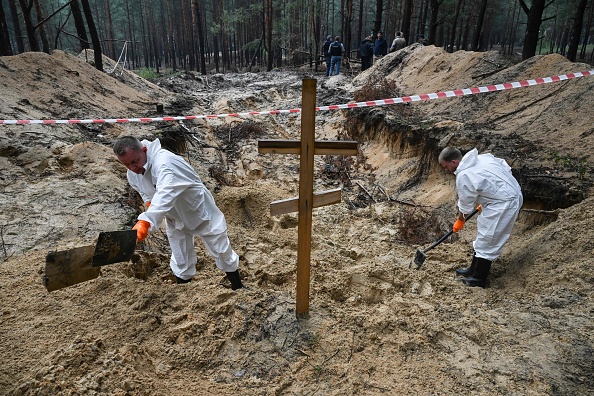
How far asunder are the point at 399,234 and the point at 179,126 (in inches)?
219

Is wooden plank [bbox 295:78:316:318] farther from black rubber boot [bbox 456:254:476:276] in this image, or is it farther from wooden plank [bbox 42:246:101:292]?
black rubber boot [bbox 456:254:476:276]

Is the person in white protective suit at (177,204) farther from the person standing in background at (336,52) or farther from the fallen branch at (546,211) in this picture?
the person standing in background at (336,52)

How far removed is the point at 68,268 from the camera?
94.7 inches

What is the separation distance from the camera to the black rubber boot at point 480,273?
3.76 metres

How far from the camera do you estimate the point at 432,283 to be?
3.97 meters

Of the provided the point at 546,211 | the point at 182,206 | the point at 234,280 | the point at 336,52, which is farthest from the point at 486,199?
the point at 336,52

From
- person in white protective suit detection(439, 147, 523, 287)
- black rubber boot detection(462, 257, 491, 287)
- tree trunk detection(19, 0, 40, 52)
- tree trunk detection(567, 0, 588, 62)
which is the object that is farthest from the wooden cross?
tree trunk detection(567, 0, 588, 62)

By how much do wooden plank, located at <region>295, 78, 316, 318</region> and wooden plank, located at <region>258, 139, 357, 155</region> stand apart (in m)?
0.07

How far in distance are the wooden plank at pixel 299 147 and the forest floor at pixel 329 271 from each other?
1.43 m

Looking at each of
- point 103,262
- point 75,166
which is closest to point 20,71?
point 75,166

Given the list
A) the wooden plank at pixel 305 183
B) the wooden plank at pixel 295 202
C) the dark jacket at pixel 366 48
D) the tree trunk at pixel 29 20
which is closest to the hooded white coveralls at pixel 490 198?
the wooden plank at pixel 295 202

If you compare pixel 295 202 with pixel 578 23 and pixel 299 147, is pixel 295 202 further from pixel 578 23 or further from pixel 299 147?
pixel 578 23

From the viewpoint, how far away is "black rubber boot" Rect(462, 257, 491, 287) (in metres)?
3.76

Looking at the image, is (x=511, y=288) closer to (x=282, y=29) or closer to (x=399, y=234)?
(x=399, y=234)
